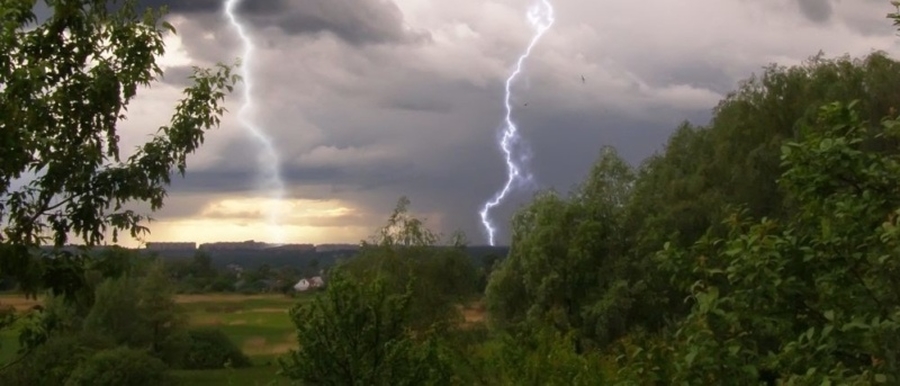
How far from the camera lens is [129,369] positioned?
4453 cm

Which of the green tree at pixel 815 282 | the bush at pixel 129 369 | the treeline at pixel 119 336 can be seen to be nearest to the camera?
the green tree at pixel 815 282

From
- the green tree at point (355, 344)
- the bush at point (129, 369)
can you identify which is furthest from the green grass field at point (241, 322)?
the green tree at point (355, 344)

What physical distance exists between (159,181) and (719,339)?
451cm

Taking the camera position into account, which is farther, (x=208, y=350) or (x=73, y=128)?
(x=208, y=350)

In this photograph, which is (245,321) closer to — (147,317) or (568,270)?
(147,317)

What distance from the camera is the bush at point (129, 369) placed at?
41.8 m

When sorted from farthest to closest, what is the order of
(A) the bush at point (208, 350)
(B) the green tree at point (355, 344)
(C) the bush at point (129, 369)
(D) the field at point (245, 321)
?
(A) the bush at point (208, 350) < (D) the field at point (245, 321) < (C) the bush at point (129, 369) < (B) the green tree at point (355, 344)

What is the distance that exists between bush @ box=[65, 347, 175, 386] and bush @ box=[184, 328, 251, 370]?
878 cm

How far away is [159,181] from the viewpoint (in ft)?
26.2

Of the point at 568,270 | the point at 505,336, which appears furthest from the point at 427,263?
the point at 505,336

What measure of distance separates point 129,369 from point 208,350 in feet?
50.2

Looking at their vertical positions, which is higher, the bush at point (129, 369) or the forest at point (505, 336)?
the forest at point (505, 336)

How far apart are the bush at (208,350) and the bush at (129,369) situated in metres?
8.78

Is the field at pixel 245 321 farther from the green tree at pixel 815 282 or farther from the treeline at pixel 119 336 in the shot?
the green tree at pixel 815 282
